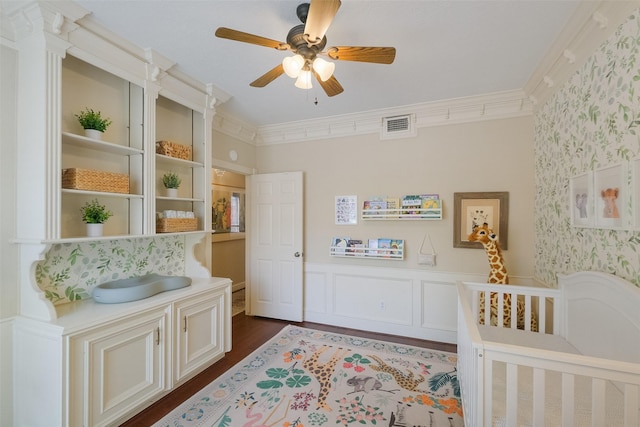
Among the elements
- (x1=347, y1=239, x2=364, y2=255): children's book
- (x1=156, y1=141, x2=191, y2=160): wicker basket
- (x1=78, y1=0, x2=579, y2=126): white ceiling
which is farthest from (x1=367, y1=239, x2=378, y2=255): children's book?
(x1=156, y1=141, x2=191, y2=160): wicker basket

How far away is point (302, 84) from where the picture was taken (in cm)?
Answer: 176

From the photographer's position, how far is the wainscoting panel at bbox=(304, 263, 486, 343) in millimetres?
3026

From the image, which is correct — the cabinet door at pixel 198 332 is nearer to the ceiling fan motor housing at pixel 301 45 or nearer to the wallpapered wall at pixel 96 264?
the wallpapered wall at pixel 96 264

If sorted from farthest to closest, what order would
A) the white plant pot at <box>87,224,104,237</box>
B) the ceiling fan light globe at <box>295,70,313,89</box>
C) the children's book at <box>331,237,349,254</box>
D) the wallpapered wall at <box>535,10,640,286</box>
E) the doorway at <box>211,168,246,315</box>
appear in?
the doorway at <box>211,168,246,315</box> < the children's book at <box>331,237,349,254</box> < the white plant pot at <box>87,224,104,237</box> < the ceiling fan light globe at <box>295,70,313,89</box> < the wallpapered wall at <box>535,10,640,286</box>

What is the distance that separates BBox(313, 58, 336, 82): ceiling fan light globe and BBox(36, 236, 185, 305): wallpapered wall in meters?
1.93

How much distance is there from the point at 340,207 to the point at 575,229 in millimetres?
2176

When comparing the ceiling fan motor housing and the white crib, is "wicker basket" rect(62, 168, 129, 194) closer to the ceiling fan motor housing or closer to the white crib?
the ceiling fan motor housing

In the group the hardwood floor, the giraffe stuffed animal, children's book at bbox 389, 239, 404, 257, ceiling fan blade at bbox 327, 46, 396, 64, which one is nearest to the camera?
ceiling fan blade at bbox 327, 46, 396, 64

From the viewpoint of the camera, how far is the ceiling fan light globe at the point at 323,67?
5.21 feet

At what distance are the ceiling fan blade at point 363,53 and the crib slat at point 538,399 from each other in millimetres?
1635

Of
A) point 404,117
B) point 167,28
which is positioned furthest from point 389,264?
point 167,28

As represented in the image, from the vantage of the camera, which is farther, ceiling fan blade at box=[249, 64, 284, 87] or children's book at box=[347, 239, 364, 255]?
children's book at box=[347, 239, 364, 255]

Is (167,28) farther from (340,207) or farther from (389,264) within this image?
(389,264)

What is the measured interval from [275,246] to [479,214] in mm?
2423
